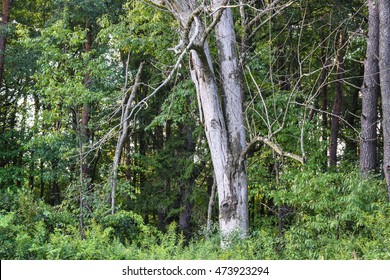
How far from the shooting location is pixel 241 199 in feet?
35.4

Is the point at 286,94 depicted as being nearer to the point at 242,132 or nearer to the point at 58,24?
the point at 242,132

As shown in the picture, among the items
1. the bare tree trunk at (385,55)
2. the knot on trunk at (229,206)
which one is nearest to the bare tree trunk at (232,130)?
the knot on trunk at (229,206)

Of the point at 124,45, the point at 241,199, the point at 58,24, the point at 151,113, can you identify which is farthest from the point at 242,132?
the point at 151,113

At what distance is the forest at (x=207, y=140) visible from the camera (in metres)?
8.74

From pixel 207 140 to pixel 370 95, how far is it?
401 centimetres

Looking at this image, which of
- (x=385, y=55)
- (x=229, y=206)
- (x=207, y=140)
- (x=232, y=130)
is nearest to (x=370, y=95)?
(x=385, y=55)

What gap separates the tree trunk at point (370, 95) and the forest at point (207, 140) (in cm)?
3

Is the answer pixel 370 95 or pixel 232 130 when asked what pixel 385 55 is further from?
pixel 232 130

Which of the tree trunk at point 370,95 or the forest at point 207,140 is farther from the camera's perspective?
the tree trunk at point 370,95

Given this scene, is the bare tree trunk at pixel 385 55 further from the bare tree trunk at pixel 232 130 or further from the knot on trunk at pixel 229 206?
the knot on trunk at pixel 229 206

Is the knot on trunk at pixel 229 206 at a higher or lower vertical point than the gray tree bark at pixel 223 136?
lower

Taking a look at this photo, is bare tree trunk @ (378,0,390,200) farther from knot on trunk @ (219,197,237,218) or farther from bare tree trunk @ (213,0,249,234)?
knot on trunk @ (219,197,237,218)

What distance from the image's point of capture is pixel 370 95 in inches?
492
